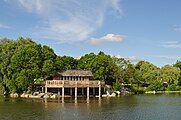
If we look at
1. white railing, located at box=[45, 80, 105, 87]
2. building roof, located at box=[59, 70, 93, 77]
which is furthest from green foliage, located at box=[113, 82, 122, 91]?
white railing, located at box=[45, 80, 105, 87]

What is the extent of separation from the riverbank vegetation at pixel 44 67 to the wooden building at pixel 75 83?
1.96m

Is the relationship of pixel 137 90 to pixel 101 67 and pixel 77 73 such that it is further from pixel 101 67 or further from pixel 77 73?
pixel 77 73

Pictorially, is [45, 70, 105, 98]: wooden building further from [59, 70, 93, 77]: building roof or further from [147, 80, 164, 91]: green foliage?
[147, 80, 164, 91]: green foliage

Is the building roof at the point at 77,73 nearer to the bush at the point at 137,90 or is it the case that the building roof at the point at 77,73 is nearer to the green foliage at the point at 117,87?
the green foliage at the point at 117,87

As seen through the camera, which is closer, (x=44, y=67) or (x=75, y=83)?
(x=75, y=83)

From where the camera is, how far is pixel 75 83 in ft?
204

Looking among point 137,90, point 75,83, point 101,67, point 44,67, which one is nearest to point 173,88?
point 137,90

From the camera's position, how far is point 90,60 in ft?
243

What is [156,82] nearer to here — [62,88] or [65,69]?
[65,69]

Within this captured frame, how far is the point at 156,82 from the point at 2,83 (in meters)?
38.2

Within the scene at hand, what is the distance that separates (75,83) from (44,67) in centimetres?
669

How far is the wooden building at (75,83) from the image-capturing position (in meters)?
62.0

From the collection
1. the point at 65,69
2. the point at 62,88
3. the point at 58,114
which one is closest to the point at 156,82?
the point at 65,69

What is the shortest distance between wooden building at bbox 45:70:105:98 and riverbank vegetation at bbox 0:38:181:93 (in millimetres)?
1963
